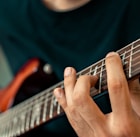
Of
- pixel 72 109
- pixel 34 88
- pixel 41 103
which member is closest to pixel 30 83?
pixel 34 88

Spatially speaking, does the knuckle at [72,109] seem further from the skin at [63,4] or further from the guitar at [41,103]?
the skin at [63,4]

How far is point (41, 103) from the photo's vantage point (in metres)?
0.81

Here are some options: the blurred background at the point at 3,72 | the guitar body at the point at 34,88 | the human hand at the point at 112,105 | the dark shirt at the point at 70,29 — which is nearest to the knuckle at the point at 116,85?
the human hand at the point at 112,105

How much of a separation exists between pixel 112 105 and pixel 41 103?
304mm

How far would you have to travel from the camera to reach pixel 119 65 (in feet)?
1.78

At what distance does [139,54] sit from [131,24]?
0.86 ft

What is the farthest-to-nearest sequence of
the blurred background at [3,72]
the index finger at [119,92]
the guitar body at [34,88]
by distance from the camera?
the blurred background at [3,72] < the guitar body at [34,88] < the index finger at [119,92]

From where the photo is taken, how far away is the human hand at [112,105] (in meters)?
0.52

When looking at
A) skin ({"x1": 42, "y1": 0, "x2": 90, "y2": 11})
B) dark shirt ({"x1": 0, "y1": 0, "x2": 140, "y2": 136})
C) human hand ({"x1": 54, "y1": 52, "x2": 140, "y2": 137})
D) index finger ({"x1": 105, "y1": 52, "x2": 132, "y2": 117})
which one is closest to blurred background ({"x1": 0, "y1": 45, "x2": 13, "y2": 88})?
dark shirt ({"x1": 0, "y1": 0, "x2": 140, "y2": 136})

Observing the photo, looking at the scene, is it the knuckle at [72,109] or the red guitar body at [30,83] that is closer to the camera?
the knuckle at [72,109]

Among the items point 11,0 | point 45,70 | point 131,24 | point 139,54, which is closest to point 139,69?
point 139,54

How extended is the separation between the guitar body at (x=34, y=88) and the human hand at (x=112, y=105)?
0.30 m

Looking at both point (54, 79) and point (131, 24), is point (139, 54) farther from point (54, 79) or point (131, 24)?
point (54, 79)

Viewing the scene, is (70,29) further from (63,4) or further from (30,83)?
(30,83)
